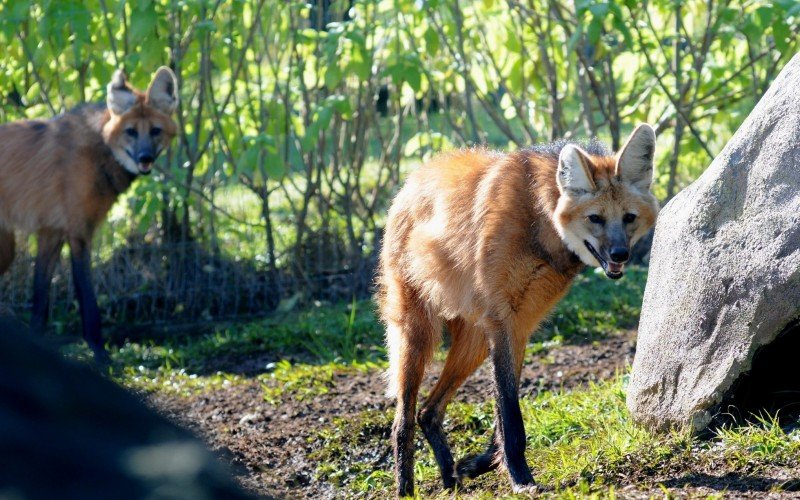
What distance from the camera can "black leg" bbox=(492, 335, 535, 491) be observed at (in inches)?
138

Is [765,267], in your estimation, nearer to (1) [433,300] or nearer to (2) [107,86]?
(1) [433,300]

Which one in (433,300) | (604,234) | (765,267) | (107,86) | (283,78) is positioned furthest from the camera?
(283,78)

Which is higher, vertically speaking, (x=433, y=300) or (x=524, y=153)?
(x=524, y=153)

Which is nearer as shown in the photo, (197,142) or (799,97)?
(799,97)

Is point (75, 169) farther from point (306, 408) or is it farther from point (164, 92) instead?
point (306, 408)

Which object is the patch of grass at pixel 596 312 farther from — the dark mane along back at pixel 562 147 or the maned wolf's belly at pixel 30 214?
the maned wolf's belly at pixel 30 214

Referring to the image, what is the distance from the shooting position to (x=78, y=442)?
38.7 inches

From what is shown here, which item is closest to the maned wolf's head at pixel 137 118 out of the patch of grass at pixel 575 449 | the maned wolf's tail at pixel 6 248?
Answer: the maned wolf's tail at pixel 6 248

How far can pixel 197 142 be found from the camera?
23.4ft

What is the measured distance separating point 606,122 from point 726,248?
149 inches

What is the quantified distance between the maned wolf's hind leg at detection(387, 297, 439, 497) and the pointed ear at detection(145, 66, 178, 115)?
11.0 feet

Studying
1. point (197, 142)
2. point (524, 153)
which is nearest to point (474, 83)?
point (197, 142)

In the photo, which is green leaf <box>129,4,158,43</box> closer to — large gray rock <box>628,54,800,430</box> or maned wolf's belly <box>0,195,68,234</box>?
maned wolf's belly <box>0,195,68,234</box>

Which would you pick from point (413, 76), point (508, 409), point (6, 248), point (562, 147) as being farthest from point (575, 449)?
point (6, 248)
